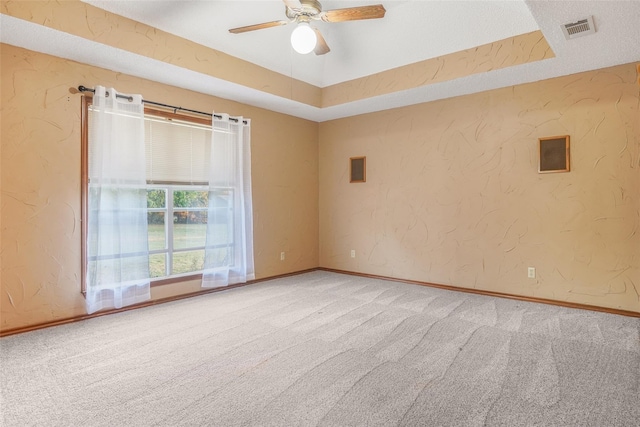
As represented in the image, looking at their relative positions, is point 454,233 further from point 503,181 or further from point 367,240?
point 367,240

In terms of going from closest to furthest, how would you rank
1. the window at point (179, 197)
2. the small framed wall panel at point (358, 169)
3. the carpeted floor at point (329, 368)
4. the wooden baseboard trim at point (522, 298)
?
the carpeted floor at point (329, 368)
the wooden baseboard trim at point (522, 298)
the window at point (179, 197)
the small framed wall panel at point (358, 169)

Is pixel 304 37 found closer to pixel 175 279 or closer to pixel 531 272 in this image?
pixel 175 279

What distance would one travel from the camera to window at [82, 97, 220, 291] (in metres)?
3.82

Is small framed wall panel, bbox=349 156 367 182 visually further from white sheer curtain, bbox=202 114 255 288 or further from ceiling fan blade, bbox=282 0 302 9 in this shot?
ceiling fan blade, bbox=282 0 302 9

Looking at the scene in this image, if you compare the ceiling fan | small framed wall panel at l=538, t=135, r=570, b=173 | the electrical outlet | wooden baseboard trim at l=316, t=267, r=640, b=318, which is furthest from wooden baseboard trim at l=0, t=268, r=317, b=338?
small framed wall panel at l=538, t=135, r=570, b=173

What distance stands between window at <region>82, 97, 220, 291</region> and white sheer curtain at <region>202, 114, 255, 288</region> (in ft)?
0.06

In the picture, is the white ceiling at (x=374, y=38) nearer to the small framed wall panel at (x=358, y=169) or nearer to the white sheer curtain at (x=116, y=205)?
the white sheer curtain at (x=116, y=205)

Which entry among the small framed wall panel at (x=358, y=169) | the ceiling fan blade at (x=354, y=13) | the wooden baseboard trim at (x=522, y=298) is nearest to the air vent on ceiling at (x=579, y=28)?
the ceiling fan blade at (x=354, y=13)

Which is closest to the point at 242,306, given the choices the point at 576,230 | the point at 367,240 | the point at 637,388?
the point at 367,240

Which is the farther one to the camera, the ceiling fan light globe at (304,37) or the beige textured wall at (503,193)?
the beige textured wall at (503,193)

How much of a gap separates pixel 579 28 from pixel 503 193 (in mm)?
1873

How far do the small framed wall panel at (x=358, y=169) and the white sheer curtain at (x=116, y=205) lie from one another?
3.01 m

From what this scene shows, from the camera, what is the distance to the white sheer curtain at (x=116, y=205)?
3258mm

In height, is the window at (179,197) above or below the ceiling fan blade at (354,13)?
below
